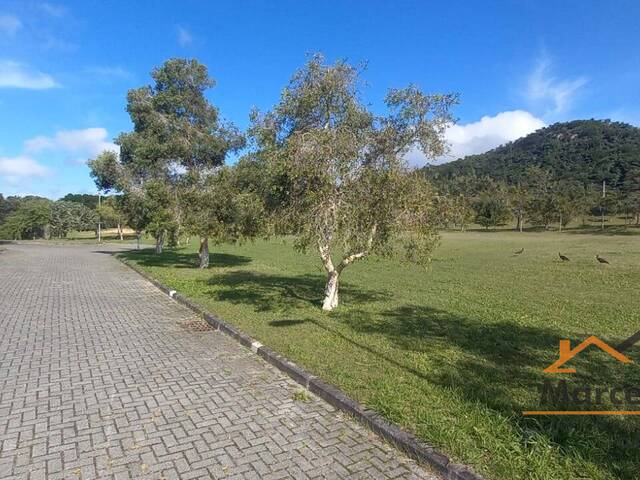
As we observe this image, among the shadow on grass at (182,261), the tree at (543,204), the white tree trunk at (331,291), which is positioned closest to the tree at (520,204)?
the tree at (543,204)

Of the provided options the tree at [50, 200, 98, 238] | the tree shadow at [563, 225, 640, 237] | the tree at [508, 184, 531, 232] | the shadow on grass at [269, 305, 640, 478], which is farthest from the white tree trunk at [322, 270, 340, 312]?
the tree at [50, 200, 98, 238]

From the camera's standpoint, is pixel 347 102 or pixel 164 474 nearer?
pixel 164 474

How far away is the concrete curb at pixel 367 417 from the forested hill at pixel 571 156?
6960 cm

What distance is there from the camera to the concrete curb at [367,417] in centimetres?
351

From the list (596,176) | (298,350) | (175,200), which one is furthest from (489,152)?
(298,350)

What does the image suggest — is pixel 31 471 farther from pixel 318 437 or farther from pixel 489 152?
pixel 489 152

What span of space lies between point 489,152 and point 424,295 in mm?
128288

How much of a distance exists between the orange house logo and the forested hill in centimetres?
6732

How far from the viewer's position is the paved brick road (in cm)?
366

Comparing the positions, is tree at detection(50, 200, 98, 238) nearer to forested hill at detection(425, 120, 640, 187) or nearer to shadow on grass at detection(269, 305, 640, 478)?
forested hill at detection(425, 120, 640, 187)

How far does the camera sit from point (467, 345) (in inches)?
283

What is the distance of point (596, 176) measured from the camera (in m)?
82.5

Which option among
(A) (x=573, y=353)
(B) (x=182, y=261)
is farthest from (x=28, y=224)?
(A) (x=573, y=353)

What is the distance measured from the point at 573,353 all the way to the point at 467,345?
5.29ft
